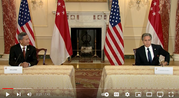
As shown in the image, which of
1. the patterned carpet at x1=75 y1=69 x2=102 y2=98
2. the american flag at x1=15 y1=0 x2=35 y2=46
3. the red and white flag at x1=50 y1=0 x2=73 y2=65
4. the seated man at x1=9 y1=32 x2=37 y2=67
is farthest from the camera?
the american flag at x1=15 y1=0 x2=35 y2=46

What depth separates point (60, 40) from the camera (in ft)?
16.0

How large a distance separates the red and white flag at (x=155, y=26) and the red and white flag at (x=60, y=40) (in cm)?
229

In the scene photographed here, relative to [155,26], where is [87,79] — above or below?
below

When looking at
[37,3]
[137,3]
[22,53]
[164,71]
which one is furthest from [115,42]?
[37,3]

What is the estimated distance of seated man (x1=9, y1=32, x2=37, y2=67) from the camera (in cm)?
306

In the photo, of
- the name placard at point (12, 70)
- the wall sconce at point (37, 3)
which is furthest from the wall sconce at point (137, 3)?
the name placard at point (12, 70)

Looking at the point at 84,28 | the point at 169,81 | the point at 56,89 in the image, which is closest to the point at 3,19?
the point at 84,28

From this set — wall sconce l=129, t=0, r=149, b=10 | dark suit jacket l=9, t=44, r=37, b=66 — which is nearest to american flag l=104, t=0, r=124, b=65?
dark suit jacket l=9, t=44, r=37, b=66

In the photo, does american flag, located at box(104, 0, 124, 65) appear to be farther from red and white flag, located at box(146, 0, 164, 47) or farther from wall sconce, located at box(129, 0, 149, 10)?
wall sconce, located at box(129, 0, 149, 10)

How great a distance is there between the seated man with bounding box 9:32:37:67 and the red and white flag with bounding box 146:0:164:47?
10.5 feet

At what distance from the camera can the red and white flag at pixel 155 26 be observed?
4848 millimetres

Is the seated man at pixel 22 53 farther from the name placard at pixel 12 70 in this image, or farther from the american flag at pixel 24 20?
the american flag at pixel 24 20

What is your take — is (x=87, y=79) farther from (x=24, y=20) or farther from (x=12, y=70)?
(x=24, y=20)

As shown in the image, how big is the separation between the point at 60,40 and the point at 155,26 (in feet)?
8.61
